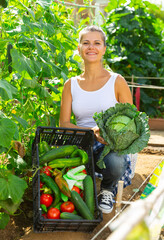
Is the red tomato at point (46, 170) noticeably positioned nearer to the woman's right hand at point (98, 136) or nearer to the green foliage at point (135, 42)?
the woman's right hand at point (98, 136)

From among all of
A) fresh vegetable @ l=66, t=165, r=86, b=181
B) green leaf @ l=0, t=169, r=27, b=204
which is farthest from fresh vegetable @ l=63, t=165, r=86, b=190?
green leaf @ l=0, t=169, r=27, b=204

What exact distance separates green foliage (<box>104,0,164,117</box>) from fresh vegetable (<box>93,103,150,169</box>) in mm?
4658

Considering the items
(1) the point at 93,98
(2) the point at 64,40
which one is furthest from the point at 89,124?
(2) the point at 64,40

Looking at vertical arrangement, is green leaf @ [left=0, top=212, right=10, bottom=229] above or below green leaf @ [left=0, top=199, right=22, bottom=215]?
below

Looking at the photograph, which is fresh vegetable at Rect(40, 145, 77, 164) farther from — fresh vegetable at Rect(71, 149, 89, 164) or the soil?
the soil

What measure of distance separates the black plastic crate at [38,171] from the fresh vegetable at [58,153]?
72mm

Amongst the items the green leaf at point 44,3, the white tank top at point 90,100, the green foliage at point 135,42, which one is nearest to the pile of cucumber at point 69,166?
the white tank top at point 90,100

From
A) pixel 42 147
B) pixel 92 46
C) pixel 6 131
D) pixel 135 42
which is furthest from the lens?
pixel 135 42

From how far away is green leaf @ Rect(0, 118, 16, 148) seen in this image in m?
1.95

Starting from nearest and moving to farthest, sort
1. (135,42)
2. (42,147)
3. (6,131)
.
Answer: (6,131), (42,147), (135,42)

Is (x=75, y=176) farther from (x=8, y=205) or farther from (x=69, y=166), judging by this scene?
(x=8, y=205)

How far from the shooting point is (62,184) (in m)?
2.32

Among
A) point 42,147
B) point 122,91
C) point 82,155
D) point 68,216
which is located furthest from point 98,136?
point 68,216

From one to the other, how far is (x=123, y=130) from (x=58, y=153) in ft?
1.62
